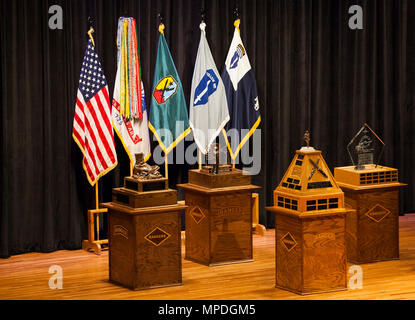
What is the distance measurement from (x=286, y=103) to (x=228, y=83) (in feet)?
2.76

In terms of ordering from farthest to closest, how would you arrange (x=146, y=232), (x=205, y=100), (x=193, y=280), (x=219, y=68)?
(x=219, y=68) < (x=205, y=100) < (x=193, y=280) < (x=146, y=232)

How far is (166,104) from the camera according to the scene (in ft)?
24.2

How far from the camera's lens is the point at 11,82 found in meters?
6.94

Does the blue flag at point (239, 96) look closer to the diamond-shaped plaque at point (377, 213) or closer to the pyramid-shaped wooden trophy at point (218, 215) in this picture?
the pyramid-shaped wooden trophy at point (218, 215)

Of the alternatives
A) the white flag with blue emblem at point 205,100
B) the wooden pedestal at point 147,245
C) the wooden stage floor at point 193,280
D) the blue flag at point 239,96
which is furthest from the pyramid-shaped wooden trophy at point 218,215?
the blue flag at point 239,96

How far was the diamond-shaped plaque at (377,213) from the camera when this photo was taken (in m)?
6.52

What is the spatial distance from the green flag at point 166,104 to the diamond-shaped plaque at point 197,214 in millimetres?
953

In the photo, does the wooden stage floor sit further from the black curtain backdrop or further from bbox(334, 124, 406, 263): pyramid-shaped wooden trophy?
the black curtain backdrop

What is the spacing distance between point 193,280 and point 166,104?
6.58 ft

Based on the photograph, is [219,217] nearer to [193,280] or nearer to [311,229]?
[193,280]

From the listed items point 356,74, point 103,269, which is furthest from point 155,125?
point 356,74

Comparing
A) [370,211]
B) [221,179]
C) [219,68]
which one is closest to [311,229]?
[370,211]

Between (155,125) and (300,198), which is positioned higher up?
(155,125)

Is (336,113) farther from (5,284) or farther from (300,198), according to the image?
(5,284)
